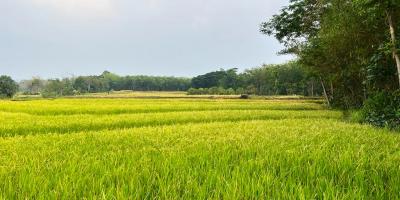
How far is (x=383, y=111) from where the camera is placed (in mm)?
16734

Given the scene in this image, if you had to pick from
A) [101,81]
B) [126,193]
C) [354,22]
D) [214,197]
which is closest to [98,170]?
[126,193]

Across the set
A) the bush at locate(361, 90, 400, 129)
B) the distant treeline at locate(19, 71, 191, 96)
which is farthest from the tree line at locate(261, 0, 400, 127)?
the distant treeline at locate(19, 71, 191, 96)

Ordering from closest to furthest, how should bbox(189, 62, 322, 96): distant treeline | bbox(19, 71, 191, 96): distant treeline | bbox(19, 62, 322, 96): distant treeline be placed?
bbox(189, 62, 322, 96): distant treeline → bbox(19, 62, 322, 96): distant treeline → bbox(19, 71, 191, 96): distant treeline

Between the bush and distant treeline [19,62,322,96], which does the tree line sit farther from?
distant treeline [19,62,322,96]

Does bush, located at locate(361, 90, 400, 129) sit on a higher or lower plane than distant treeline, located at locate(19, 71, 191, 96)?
lower

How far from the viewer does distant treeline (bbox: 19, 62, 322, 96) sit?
94.5 metres

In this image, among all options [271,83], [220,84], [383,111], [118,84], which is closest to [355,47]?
[383,111]

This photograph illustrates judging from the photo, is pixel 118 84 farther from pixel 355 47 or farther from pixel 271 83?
pixel 355 47

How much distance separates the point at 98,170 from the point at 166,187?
1492 millimetres

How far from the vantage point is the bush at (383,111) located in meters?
14.6

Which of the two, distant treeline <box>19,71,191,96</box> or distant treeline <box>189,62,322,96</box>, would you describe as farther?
distant treeline <box>19,71,191,96</box>

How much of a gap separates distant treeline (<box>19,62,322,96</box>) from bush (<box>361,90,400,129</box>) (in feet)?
125

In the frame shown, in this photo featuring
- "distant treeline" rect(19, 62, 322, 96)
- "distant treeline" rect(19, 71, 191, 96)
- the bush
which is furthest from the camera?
"distant treeline" rect(19, 71, 191, 96)

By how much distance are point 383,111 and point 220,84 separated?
12068 cm
